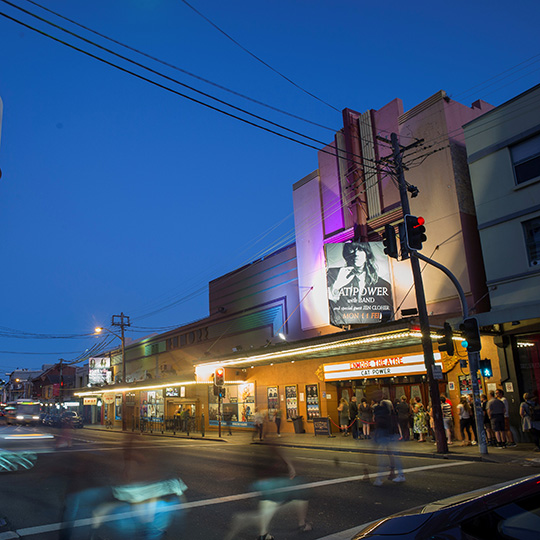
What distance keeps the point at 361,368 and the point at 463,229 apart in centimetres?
801

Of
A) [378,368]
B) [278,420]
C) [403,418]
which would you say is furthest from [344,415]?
[403,418]

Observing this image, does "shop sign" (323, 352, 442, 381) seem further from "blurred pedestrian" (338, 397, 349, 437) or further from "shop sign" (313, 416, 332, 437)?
"shop sign" (313, 416, 332, 437)

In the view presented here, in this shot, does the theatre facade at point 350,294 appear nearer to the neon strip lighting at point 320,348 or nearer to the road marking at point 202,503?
the neon strip lighting at point 320,348

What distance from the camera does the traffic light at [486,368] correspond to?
18.0m

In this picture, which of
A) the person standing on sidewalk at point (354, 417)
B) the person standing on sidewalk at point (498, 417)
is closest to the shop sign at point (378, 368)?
the person standing on sidewalk at point (354, 417)

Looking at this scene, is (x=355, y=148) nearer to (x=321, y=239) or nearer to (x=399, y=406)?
(x=321, y=239)

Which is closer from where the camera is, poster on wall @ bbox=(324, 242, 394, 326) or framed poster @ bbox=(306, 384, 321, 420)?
poster on wall @ bbox=(324, 242, 394, 326)

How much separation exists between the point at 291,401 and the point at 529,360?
44.8ft

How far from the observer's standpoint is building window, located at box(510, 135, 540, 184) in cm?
1753

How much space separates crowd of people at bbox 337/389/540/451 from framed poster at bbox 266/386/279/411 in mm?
5993

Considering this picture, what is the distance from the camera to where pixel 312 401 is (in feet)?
86.8

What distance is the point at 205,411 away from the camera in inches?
1401

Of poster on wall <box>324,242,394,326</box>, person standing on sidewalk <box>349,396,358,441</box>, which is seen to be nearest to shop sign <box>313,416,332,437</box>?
person standing on sidewalk <box>349,396,358,441</box>

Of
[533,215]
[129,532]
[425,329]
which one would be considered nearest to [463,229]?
[533,215]
